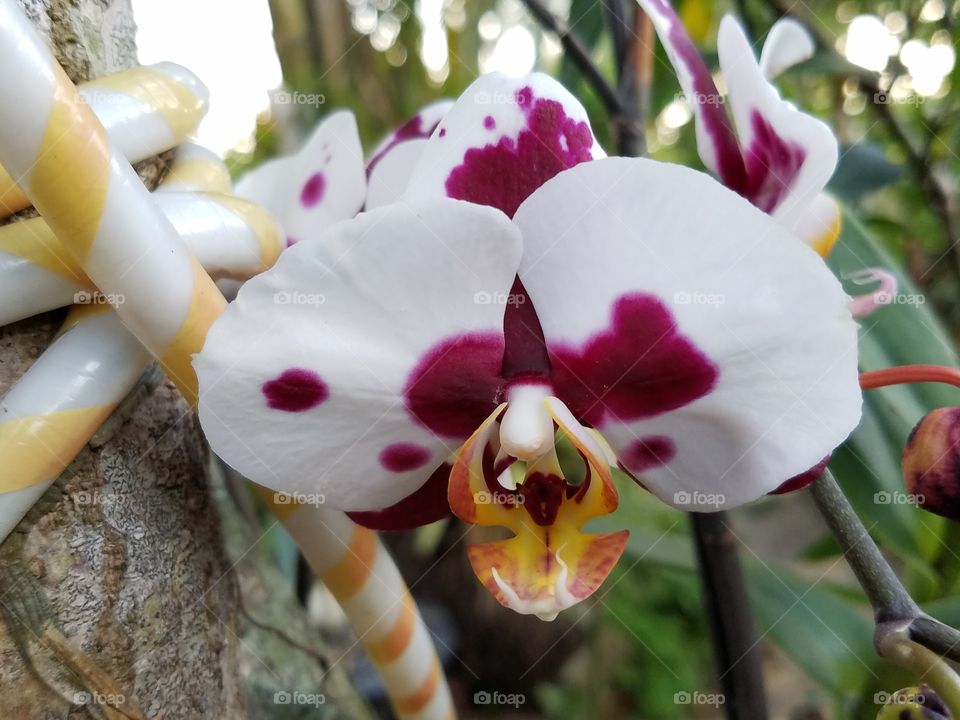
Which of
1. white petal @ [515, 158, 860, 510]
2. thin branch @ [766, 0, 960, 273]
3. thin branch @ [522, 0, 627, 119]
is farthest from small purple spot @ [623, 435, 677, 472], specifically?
thin branch @ [766, 0, 960, 273]

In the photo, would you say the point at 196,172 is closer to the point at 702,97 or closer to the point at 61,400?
the point at 61,400

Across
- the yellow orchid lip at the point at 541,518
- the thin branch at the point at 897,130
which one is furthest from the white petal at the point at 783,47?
the thin branch at the point at 897,130

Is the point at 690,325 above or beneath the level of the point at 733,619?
above

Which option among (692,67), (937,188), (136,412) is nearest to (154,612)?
(136,412)

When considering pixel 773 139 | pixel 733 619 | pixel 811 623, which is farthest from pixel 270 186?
pixel 811 623

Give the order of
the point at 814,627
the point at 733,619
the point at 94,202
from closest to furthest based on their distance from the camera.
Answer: the point at 94,202, the point at 733,619, the point at 814,627

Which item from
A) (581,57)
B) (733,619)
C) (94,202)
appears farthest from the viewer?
(581,57)

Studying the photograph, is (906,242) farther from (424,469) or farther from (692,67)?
(424,469)
